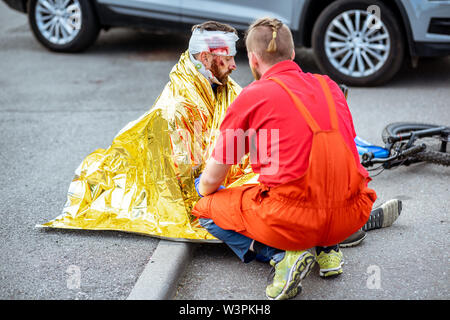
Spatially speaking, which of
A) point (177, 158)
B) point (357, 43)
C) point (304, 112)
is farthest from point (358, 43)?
point (304, 112)

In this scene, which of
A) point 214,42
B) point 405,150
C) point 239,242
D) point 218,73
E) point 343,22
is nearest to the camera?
point 239,242

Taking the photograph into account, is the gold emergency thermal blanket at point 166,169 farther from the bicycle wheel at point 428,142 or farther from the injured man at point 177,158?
the bicycle wheel at point 428,142

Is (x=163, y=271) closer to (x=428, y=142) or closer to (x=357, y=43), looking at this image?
(x=428, y=142)

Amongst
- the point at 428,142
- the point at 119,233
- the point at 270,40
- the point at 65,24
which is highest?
the point at 270,40

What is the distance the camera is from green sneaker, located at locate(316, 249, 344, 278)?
2.94 m

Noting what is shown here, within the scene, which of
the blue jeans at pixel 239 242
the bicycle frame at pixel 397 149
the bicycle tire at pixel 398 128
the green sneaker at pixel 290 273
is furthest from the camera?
the bicycle tire at pixel 398 128

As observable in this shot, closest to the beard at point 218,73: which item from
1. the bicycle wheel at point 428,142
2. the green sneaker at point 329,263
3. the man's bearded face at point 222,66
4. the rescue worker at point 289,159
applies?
the man's bearded face at point 222,66

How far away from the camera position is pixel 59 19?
758 centimetres

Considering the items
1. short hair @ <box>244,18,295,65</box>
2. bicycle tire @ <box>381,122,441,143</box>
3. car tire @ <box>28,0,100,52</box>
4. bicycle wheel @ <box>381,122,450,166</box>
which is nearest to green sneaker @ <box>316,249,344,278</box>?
short hair @ <box>244,18,295,65</box>

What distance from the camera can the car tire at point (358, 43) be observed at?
234 inches

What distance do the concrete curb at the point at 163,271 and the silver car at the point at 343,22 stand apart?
365 cm

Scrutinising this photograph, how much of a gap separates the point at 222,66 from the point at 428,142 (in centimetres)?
198

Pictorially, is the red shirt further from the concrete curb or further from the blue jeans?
the concrete curb
